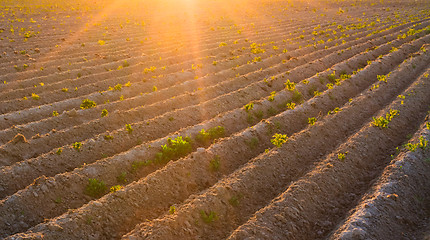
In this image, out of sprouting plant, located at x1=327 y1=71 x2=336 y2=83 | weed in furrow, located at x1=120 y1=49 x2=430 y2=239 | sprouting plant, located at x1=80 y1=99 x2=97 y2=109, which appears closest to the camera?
weed in furrow, located at x1=120 y1=49 x2=430 y2=239

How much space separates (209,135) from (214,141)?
77 cm

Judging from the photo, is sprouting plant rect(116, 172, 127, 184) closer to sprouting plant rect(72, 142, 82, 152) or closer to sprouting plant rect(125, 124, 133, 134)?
sprouting plant rect(72, 142, 82, 152)

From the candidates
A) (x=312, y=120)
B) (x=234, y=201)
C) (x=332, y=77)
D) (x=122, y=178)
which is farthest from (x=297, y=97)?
(x=122, y=178)

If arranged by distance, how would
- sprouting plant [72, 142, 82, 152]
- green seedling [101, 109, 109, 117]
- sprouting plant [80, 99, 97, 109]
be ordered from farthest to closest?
sprouting plant [80, 99, 97, 109]
green seedling [101, 109, 109, 117]
sprouting plant [72, 142, 82, 152]

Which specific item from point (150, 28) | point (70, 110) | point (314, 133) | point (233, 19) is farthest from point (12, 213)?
point (233, 19)

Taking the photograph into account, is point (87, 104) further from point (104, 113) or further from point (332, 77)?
point (332, 77)

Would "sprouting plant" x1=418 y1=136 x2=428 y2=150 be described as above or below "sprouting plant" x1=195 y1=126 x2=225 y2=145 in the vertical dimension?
below

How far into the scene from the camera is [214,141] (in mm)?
10938

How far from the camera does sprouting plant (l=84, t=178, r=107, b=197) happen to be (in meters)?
8.68

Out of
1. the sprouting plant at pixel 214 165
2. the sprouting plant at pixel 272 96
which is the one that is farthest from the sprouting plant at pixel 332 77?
the sprouting plant at pixel 214 165

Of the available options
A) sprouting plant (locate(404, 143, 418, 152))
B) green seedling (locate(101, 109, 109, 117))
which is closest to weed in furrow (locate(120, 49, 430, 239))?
sprouting plant (locate(404, 143, 418, 152))

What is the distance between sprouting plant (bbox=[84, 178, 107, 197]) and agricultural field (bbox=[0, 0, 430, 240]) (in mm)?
24

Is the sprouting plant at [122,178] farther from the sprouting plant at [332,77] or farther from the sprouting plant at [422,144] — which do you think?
the sprouting plant at [332,77]

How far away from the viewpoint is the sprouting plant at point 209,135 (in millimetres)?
11414
